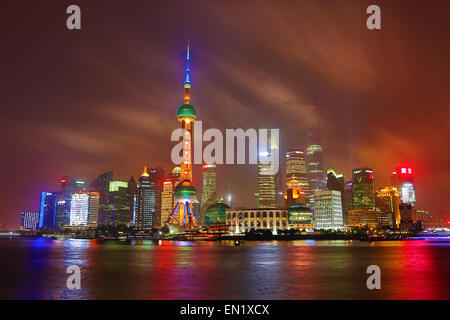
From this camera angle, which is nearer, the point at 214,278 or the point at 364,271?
the point at 214,278

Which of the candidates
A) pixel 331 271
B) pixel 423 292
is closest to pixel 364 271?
pixel 331 271

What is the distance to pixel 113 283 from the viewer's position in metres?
45.1

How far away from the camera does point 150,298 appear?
114 ft
